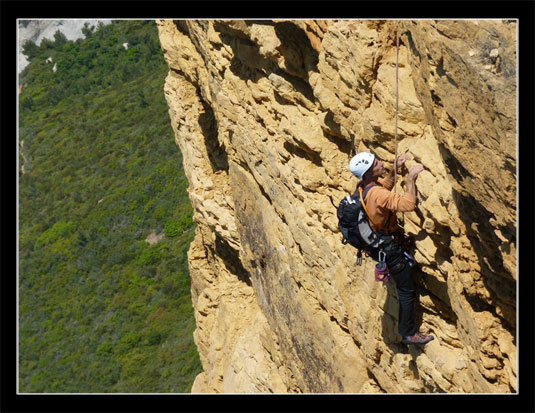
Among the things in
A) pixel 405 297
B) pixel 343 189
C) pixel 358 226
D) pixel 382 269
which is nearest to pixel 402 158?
pixel 358 226

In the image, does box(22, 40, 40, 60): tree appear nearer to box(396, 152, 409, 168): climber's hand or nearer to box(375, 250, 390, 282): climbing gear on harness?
box(375, 250, 390, 282): climbing gear on harness

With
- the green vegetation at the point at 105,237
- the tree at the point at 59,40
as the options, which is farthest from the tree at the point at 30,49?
the green vegetation at the point at 105,237

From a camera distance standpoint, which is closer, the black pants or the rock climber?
the rock climber

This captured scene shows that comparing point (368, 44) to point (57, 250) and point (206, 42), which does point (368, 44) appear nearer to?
point (206, 42)

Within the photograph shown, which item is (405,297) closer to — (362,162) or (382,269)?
(382,269)

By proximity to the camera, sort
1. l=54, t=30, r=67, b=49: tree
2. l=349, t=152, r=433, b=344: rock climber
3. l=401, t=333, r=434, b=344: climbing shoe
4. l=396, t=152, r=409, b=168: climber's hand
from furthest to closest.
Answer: l=54, t=30, r=67, b=49: tree → l=401, t=333, r=434, b=344: climbing shoe → l=396, t=152, r=409, b=168: climber's hand → l=349, t=152, r=433, b=344: rock climber

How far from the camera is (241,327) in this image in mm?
14258

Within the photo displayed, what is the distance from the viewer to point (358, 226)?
7.82 m

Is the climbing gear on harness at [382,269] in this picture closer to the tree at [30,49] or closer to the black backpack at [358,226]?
the black backpack at [358,226]

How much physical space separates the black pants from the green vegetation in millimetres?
21408

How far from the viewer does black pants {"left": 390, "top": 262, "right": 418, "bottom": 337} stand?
7848 mm

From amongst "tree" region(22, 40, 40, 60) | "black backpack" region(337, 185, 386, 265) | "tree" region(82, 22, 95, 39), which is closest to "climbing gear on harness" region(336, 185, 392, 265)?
"black backpack" region(337, 185, 386, 265)

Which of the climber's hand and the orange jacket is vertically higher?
the climber's hand

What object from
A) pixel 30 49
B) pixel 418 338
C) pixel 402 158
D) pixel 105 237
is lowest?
pixel 105 237
